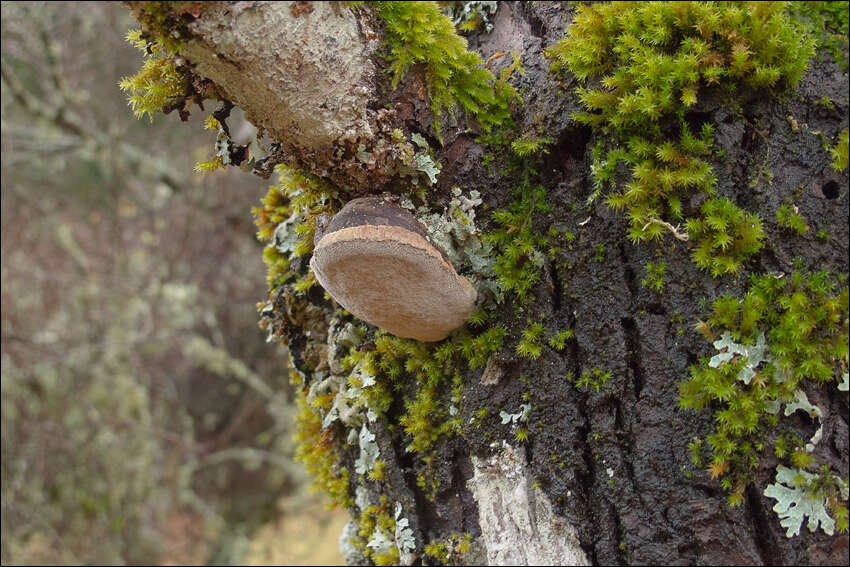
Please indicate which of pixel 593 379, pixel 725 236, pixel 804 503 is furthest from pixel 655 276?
pixel 804 503

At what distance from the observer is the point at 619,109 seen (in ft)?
4.95

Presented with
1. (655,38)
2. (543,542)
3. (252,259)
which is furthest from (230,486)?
(655,38)

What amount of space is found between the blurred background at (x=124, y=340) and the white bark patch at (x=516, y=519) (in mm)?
4034

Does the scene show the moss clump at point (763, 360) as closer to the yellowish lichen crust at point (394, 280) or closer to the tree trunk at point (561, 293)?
the tree trunk at point (561, 293)

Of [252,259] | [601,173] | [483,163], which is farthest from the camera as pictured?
[252,259]

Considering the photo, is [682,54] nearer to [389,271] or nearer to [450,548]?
[389,271]

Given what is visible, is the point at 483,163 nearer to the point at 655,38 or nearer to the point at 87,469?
the point at 655,38

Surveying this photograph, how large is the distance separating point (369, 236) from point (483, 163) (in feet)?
1.49

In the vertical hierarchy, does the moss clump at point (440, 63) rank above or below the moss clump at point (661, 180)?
above

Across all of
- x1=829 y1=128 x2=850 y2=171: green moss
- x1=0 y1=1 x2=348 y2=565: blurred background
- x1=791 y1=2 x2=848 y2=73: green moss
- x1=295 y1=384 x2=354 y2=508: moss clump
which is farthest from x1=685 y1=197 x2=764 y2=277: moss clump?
x1=0 y1=1 x2=348 y2=565: blurred background

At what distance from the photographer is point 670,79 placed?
1459 millimetres

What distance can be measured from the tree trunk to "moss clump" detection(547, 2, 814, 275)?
0.14 ft

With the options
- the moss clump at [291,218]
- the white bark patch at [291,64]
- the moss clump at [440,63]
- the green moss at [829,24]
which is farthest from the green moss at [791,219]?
the moss clump at [291,218]

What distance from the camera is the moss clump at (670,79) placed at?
4.74 ft
